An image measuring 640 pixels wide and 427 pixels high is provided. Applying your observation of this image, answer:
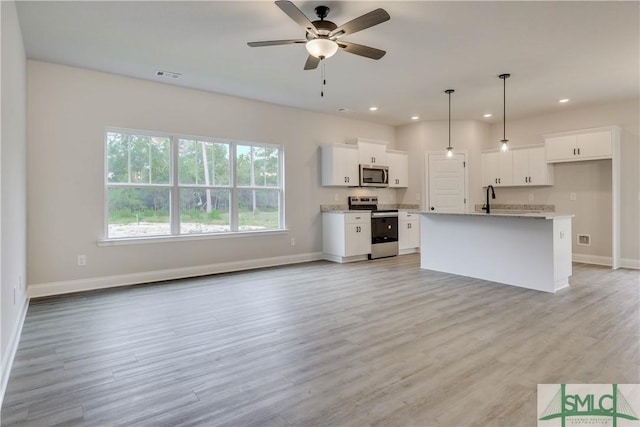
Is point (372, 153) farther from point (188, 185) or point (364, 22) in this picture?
point (364, 22)

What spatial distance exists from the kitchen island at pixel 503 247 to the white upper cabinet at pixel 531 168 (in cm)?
223

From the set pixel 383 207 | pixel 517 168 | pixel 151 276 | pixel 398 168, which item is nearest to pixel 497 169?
pixel 517 168

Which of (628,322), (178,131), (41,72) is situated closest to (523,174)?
(628,322)

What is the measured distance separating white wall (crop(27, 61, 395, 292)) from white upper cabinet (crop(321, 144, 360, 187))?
1.19 m

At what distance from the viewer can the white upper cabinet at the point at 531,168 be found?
6391 mm

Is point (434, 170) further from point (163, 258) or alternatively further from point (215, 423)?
point (215, 423)

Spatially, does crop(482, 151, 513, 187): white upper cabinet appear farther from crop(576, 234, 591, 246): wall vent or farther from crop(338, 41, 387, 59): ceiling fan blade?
crop(338, 41, 387, 59): ceiling fan blade

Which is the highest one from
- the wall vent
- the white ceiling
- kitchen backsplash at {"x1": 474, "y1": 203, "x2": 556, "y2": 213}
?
the white ceiling

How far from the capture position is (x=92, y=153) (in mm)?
4461

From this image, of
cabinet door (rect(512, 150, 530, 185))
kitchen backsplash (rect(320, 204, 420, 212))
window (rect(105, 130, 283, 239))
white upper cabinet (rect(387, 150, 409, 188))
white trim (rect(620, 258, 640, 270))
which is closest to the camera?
window (rect(105, 130, 283, 239))

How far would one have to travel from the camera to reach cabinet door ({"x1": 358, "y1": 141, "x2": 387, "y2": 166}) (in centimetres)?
693

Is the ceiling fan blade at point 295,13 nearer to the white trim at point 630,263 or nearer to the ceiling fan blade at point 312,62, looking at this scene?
the ceiling fan blade at point 312,62

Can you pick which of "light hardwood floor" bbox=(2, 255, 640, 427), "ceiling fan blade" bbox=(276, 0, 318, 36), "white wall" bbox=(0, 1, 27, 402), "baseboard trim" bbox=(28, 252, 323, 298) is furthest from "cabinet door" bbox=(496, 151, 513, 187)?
"white wall" bbox=(0, 1, 27, 402)

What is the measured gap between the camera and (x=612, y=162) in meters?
5.61
